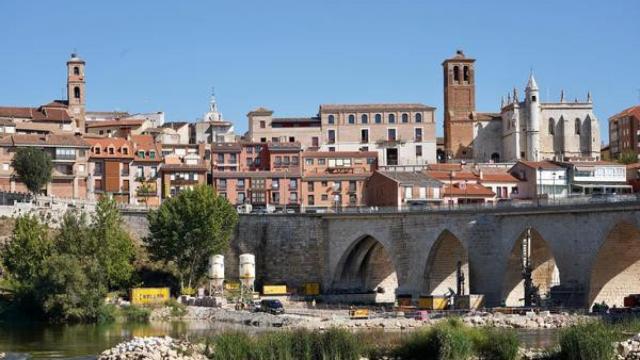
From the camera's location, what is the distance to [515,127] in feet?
372

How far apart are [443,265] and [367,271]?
37.4 feet

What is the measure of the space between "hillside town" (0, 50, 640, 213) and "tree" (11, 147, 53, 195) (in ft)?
5.93

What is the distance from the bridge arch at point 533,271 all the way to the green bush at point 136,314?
2081 cm

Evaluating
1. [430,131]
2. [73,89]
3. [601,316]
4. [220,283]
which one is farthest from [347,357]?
[73,89]

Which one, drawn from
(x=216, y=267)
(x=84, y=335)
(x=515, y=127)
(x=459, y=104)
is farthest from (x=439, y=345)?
(x=459, y=104)

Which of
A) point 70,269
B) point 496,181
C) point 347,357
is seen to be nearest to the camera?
point 347,357

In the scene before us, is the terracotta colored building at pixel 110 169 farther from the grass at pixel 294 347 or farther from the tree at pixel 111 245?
the grass at pixel 294 347

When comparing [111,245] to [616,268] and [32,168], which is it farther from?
[616,268]

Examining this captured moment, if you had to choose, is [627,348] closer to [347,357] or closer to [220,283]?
[347,357]

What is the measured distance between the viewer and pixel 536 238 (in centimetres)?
7075

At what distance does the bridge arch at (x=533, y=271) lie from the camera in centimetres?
6988

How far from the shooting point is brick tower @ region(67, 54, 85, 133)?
385 feet

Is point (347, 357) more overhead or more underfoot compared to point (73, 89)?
more underfoot

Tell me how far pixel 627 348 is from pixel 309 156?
63.2 m
